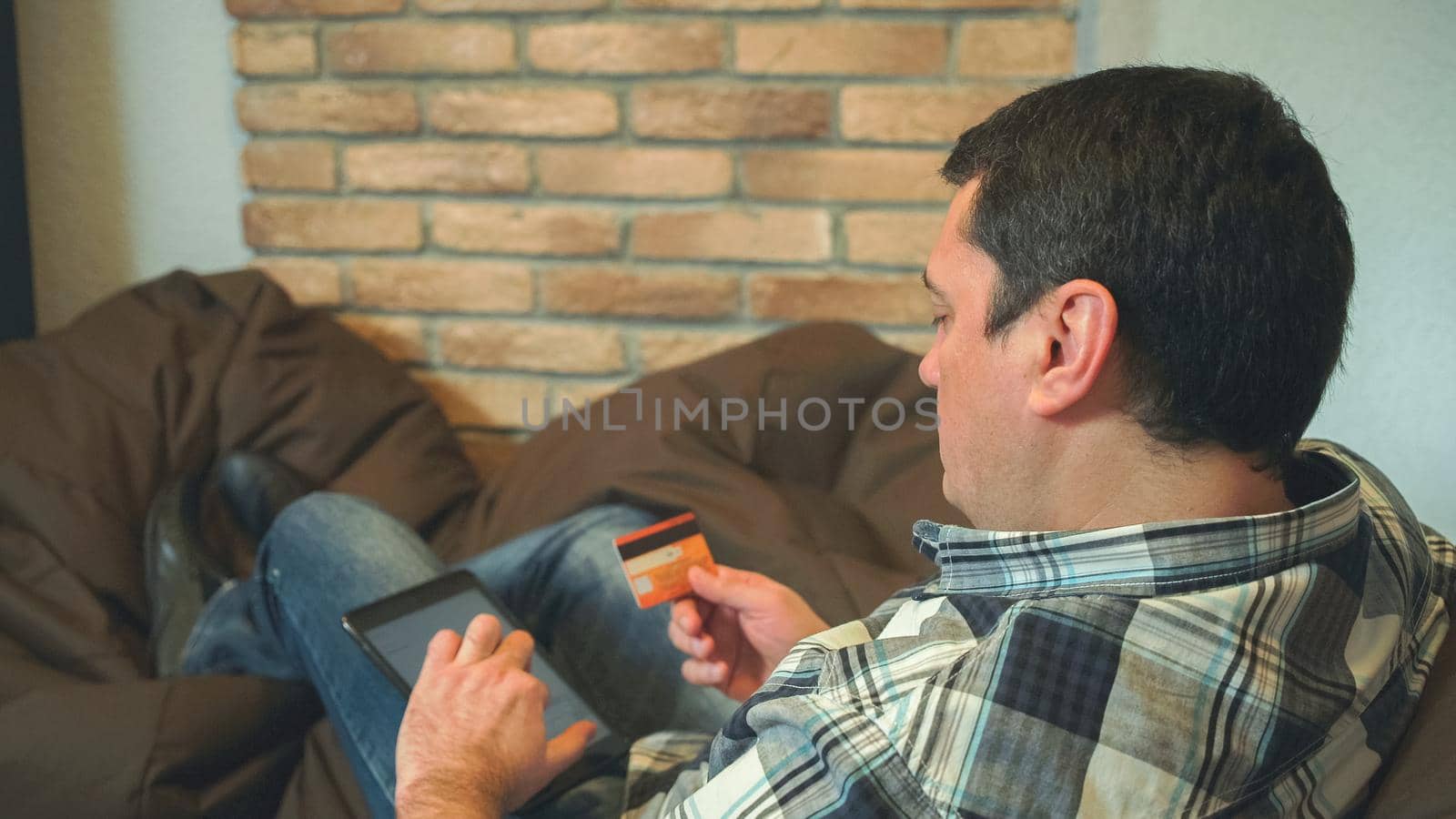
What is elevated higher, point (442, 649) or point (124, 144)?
point (124, 144)

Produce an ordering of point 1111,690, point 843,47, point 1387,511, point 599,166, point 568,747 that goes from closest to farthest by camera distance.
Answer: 1. point 1111,690
2. point 1387,511
3. point 568,747
4. point 843,47
5. point 599,166

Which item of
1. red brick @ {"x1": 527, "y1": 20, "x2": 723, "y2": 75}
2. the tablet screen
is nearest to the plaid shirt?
the tablet screen

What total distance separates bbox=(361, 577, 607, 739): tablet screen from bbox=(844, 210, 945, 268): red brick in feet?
2.79

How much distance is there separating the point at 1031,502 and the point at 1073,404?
0.08m

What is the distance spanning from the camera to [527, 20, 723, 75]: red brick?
163 centimetres

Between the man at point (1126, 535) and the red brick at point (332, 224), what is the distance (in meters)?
1.17

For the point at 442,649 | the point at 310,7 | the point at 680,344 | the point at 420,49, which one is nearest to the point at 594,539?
the point at 442,649

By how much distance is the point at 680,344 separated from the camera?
5.80ft

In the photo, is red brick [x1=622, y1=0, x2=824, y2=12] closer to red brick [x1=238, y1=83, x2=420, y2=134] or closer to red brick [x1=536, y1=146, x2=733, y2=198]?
red brick [x1=536, y1=146, x2=733, y2=198]

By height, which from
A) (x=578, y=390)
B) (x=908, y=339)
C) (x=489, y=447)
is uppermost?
(x=908, y=339)

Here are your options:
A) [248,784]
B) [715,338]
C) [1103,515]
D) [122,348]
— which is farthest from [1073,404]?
[122,348]

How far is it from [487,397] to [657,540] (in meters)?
0.91

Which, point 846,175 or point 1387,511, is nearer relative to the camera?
point 1387,511

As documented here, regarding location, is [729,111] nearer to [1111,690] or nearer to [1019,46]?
[1019,46]
